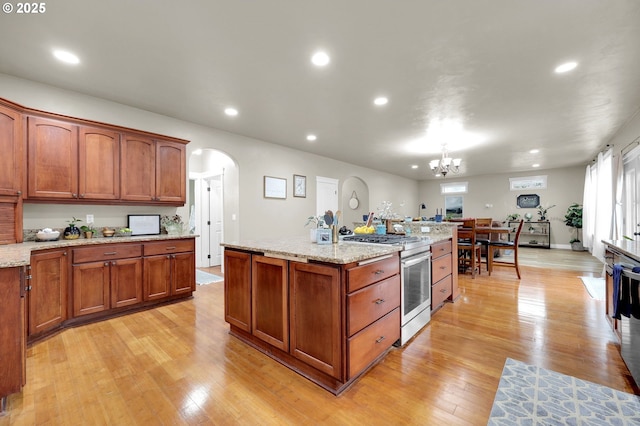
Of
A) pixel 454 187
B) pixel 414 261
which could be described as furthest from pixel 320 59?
pixel 454 187

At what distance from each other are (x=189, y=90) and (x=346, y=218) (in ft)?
20.5

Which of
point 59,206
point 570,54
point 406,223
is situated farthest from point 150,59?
point 570,54

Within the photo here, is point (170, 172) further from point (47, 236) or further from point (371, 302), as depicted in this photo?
point (371, 302)

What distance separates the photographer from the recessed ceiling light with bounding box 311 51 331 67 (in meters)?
2.43

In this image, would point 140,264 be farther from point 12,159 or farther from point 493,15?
point 493,15

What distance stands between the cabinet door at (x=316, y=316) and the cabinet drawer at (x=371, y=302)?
10 cm

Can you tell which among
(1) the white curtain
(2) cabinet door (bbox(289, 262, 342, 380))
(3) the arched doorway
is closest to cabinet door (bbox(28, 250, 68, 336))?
(2) cabinet door (bbox(289, 262, 342, 380))

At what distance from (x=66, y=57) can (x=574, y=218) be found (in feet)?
38.9

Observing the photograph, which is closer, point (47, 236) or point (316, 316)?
point (316, 316)

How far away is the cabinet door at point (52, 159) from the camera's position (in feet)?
9.05

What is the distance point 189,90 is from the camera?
123 inches

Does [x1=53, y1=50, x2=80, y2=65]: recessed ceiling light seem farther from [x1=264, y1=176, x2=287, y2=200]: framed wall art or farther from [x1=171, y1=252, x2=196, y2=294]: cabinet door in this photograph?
[x1=264, y1=176, x2=287, y2=200]: framed wall art

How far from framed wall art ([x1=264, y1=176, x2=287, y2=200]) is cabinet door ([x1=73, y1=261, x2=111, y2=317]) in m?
2.80

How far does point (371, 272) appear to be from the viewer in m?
1.97
